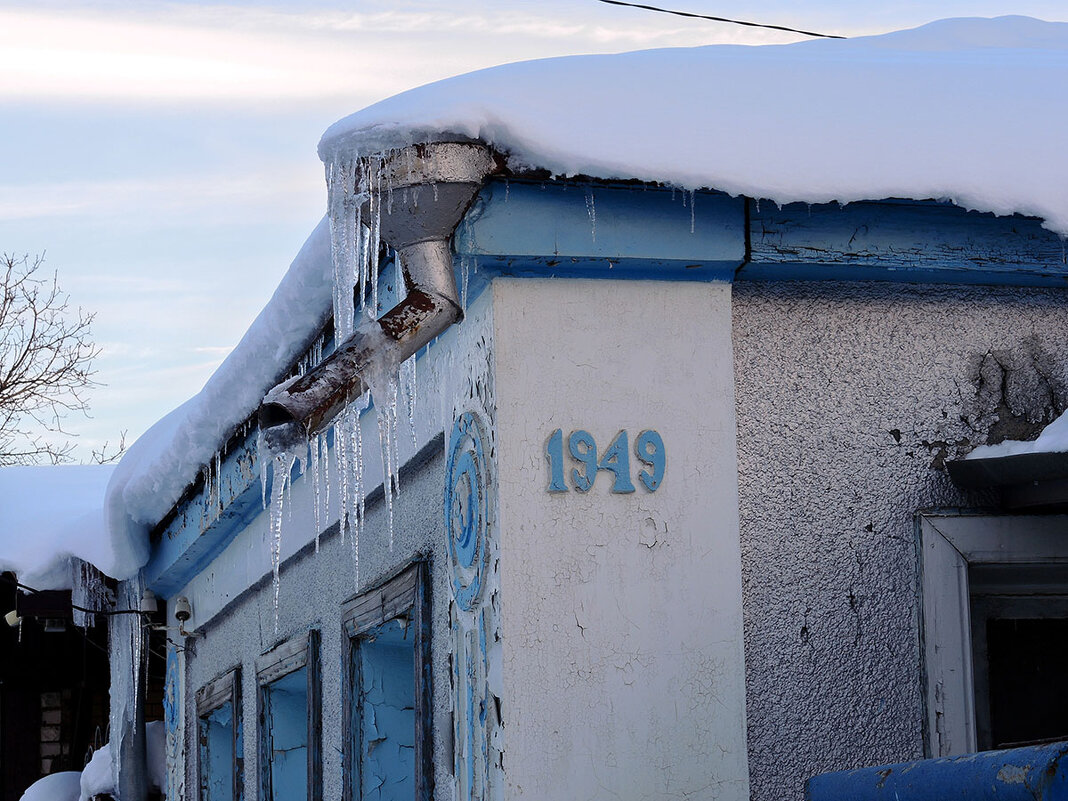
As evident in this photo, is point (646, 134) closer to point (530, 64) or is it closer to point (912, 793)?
point (530, 64)

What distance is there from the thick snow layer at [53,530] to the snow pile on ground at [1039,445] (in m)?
5.16

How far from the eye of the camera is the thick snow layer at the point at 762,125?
312 cm

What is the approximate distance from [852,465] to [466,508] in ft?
2.99

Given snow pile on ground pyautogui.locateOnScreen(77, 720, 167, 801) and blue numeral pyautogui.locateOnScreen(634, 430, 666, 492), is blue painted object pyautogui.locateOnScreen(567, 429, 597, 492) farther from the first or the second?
snow pile on ground pyautogui.locateOnScreen(77, 720, 167, 801)

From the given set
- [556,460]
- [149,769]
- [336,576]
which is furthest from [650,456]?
[149,769]

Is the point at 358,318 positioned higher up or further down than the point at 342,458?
higher up

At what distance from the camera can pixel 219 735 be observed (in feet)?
25.3

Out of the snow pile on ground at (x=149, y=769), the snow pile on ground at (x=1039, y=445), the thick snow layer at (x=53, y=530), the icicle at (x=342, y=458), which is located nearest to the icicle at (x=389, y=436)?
the icicle at (x=342, y=458)

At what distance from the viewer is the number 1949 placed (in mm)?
3234

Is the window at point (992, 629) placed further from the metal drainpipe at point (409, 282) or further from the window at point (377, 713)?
the window at point (377, 713)

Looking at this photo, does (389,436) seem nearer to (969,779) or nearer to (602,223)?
(602,223)

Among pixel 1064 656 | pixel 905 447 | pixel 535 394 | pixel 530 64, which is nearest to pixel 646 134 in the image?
pixel 530 64

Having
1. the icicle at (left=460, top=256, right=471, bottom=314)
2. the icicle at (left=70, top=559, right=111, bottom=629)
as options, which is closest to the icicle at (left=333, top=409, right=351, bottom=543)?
the icicle at (left=460, top=256, right=471, bottom=314)

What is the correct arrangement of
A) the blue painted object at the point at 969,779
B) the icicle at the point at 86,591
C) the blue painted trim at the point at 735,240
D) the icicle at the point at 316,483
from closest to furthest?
the blue painted object at the point at 969,779
the blue painted trim at the point at 735,240
the icicle at the point at 316,483
the icicle at the point at 86,591
